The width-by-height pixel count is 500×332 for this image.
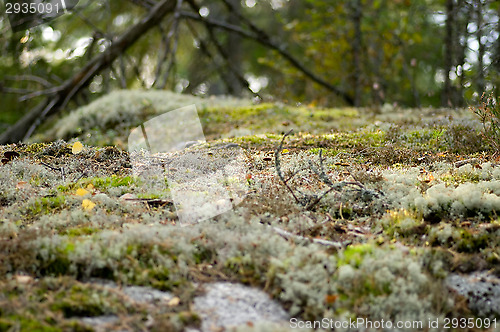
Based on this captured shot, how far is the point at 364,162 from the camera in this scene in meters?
5.61

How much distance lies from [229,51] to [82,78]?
25.5ft

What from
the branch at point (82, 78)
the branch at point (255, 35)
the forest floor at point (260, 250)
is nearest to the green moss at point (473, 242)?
the forest floor at point (260, 250)

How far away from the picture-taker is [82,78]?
1081 centimetres

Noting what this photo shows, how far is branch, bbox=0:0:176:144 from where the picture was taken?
32.7 ft

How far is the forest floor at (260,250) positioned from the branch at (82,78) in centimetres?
522

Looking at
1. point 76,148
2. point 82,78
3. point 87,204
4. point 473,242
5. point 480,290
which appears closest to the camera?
point 480,290

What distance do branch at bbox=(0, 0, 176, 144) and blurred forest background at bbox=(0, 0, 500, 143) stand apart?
0.09 ft

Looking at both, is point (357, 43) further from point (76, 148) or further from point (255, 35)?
point (76, 148)

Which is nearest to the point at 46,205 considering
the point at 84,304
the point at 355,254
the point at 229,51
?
the point at 84,304

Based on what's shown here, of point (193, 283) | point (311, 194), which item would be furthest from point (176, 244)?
point (311, 194)

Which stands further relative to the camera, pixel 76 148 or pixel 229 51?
pixel 229 51

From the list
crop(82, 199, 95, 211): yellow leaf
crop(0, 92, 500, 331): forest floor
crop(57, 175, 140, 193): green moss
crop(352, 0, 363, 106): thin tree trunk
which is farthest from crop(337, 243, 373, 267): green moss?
crop(352, 0, 363, 106): thin tree trunk

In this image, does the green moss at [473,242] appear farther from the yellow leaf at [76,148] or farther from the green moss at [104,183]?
the yellow leaf at [76,148]

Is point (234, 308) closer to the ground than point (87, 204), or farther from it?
closer to the ground
